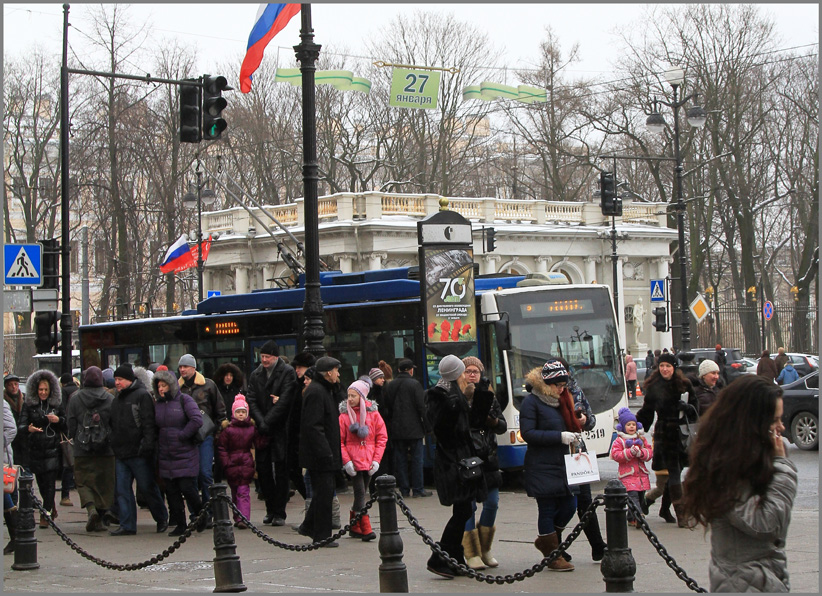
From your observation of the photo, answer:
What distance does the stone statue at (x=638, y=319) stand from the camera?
53.5m

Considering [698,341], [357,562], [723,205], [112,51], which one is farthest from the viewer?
[723,205]

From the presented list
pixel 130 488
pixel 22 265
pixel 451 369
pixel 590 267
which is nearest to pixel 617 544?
pixel 451 369

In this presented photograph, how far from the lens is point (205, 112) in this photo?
16750 mm

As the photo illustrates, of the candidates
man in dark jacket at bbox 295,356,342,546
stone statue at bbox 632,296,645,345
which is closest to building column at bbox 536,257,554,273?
stone statue at bbox 632,296,645,345

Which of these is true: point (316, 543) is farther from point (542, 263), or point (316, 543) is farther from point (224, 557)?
point (542, 263)

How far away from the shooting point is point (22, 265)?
1911 cm

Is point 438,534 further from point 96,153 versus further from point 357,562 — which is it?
point 96,153

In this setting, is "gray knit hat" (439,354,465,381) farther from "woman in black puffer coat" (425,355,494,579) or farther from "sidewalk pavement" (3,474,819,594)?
"sidewalk pavement" (3,474,819,594)

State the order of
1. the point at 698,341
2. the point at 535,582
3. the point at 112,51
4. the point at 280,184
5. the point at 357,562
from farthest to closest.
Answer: the point at 280,184 → the point at 698,341 → the point at 112,51 → the point at 357,562 → the point at 535,582

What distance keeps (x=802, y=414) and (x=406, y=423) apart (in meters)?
8.09

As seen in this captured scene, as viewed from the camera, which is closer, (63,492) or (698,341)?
(63,492)

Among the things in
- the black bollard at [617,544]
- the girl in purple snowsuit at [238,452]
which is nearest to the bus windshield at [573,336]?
the girl in purple snowsuit at [238,452]

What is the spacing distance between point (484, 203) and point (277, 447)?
131 feet

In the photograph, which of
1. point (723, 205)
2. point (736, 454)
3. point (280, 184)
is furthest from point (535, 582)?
point (280, 184)
